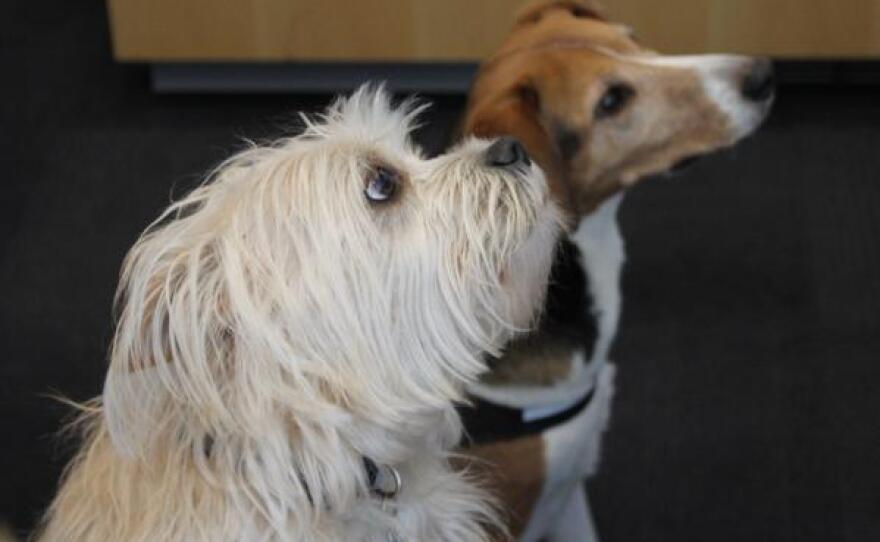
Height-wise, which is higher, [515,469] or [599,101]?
[599,101]

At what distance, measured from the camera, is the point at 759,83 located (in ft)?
6.02

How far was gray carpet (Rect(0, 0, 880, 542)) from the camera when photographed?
2016mm

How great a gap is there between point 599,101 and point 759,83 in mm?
285

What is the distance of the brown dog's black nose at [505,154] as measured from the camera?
122cm

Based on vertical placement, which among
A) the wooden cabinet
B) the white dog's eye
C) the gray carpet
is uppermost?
the white dog's eye

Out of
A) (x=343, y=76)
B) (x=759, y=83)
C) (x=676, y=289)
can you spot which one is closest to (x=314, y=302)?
(x=759, y=83)

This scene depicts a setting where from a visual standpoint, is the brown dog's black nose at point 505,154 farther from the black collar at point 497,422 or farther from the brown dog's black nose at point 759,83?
the brown dog's black nose at point 759,83

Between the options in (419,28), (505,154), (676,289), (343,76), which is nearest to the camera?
(505,154)

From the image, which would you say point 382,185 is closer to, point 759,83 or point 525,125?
point 525,125

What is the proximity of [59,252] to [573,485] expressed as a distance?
1.25 metres

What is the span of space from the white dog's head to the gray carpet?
69 centimetres

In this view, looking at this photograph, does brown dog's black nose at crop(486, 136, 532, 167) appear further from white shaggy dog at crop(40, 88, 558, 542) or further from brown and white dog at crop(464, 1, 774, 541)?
brown and white dog at crop(464, 1, 774, 541)

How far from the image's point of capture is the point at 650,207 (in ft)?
8.47

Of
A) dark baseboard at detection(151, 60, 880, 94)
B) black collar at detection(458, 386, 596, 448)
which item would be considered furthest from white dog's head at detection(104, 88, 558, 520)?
dark baseboard at detection(151, 60, 880, 94)
